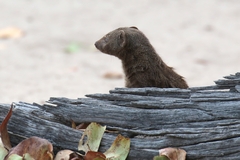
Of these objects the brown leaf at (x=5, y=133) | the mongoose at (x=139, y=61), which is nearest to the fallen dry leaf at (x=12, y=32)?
the mongoose at (x=139, y=61)

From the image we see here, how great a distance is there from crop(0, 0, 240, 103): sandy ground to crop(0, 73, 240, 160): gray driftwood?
224cm

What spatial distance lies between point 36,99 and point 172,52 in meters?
2.34

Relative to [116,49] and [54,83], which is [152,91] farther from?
[54,83]

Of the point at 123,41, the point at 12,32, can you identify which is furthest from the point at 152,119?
the point at 12,32

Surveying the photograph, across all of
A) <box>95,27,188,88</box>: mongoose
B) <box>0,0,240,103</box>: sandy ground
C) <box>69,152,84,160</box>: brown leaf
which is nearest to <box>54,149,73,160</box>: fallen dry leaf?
<box>69,152,84,160</box>: brown leaf

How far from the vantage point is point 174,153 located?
2352 millimetres

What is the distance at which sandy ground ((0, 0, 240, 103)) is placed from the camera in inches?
217

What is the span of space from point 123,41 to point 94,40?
3685 mm

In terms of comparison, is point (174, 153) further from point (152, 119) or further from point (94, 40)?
point (94, 40)

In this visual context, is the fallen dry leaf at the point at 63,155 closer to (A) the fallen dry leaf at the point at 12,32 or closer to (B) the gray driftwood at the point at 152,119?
(B) the gray driftwood at the point at 152,119

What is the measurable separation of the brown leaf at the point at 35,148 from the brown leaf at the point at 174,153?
54 cm

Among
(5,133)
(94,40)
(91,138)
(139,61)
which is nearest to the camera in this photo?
(91,138)

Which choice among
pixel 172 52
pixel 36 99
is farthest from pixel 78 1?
pixel 36 99

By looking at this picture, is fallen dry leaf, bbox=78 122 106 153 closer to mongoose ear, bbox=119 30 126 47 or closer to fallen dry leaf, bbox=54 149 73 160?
fallen dry leaf, bbox=54 149 73 160
